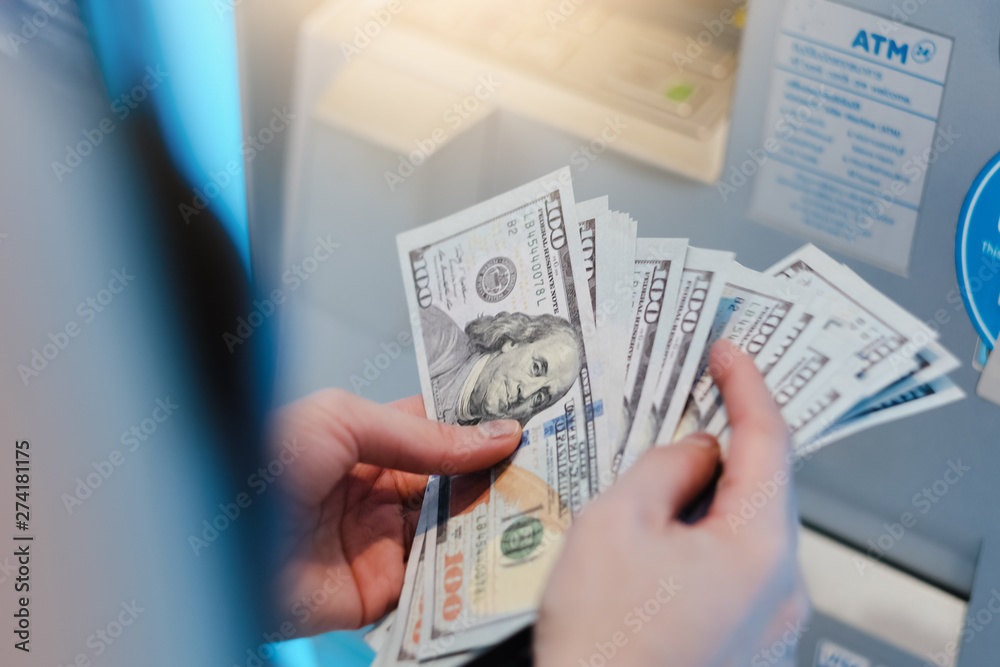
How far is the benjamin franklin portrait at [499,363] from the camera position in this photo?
906 mm

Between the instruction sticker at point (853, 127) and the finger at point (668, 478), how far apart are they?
241 mm

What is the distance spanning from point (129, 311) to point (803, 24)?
1.14 meters

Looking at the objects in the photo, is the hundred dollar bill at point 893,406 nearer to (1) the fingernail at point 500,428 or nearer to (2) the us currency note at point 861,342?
(2) the us currency note at point 861,342

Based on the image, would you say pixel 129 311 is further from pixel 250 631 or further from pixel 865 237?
pixel 865 237

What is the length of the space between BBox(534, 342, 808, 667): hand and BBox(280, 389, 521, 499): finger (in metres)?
0.19

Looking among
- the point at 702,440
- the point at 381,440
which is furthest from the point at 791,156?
the point at 381,440

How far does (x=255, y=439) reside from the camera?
54.2 inches

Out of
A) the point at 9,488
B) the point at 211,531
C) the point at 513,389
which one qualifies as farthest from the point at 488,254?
the point at 9,488

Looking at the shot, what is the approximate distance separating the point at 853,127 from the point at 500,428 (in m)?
0.47

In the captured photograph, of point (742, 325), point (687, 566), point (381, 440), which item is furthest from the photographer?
point (381, 440)

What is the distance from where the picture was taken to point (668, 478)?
71 centimetres

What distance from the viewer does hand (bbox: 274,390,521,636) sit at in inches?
35.9

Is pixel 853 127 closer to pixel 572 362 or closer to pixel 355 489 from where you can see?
pixel 572 362

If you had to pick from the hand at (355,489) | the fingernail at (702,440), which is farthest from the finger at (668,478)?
the hand at (355,489)
